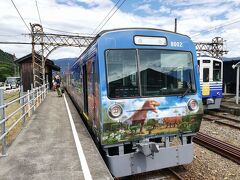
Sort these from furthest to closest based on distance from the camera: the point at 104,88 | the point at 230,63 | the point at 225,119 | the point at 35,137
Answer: the point at 230,63 → the point at 225,119 → the point at 35,137 → the point at 104,88

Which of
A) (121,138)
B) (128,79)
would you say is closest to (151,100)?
(128,79)

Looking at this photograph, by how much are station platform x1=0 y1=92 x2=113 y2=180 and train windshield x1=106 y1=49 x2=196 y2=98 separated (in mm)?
1441

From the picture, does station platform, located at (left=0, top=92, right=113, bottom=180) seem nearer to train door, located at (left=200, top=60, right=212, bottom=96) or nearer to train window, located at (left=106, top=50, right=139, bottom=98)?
train window, located at (left=106, top=50, right=139, bottom=98)

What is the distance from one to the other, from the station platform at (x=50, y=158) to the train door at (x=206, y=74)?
9013 millimetres

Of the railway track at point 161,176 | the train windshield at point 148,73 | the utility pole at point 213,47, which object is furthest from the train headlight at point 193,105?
the utility pole at point 213,47

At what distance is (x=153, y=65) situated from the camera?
5.55m

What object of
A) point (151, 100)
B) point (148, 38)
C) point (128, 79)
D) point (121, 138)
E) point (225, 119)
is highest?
point (148, 38)

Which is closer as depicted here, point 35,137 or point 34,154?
point 34,154

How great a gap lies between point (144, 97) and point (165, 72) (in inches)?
30.5

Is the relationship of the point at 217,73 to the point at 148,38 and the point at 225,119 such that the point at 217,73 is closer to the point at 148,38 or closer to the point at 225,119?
the point at 225,119

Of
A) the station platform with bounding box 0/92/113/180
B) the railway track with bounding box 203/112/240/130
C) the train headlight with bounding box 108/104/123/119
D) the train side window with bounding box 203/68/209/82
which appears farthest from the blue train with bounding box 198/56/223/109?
the train headlight with bounding box 108/104/123/119

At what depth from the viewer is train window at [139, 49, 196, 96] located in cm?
546

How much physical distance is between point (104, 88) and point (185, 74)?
6.38 feet

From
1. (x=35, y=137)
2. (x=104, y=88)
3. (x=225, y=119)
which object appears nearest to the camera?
(x=104, y=88)
